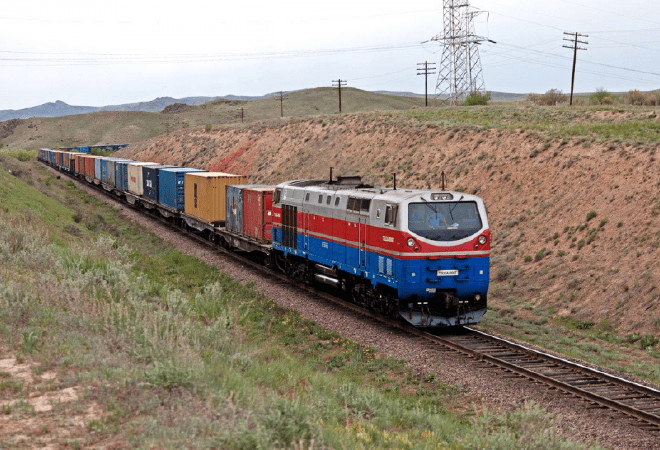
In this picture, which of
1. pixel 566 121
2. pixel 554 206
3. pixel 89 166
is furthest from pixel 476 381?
pixel 89 166

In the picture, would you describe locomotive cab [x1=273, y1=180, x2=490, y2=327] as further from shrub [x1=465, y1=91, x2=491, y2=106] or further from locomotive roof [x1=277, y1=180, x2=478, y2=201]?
shrub [x1=465, y1=91, x2=491, y2=106]

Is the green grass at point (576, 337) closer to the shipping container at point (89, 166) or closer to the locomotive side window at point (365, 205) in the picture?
the locomotive side window at point (365, 205)

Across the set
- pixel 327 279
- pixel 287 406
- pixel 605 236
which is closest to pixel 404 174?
pixel 605 236

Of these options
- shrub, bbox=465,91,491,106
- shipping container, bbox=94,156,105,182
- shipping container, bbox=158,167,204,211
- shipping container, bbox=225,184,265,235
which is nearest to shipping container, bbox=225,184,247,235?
shipping container, bbox=225,184,265,235

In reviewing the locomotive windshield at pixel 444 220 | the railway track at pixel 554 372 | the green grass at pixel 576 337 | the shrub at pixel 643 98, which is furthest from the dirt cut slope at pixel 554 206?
the shrub at pixel 643 98

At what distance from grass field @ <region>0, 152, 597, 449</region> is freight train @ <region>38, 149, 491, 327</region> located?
2.29 m

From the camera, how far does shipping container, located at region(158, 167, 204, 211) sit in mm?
38000

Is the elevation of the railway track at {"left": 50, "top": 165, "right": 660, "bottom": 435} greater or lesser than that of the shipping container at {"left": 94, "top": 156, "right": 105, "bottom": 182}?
lesser

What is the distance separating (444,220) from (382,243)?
179 centimetres

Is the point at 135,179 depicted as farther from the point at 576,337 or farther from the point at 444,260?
the point at 576,337

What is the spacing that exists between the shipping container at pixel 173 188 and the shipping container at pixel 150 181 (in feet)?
4.73

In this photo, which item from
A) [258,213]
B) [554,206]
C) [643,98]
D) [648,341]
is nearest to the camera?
[648,341]

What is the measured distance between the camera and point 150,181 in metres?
44.0

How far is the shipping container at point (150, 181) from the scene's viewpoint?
42.8 metres
